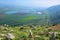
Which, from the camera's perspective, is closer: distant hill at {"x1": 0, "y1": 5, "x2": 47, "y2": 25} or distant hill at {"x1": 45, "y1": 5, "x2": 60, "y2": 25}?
distant hill at {"x1": 0, "y1": 5, "x2": 47, "y2": 25}

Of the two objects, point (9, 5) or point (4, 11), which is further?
point (9, 5)

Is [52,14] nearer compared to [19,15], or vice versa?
[19,15]

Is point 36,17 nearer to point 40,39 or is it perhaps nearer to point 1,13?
point 1,13

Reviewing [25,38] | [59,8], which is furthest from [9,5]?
[25,38]

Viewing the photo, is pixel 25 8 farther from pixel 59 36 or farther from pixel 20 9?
pixel 59 36

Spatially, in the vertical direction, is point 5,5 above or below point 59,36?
above

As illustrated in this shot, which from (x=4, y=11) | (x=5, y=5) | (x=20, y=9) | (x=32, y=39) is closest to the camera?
(x=32, y=39)

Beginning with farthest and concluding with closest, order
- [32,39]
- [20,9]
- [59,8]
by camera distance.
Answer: [59,8], [20,9], [32,39]

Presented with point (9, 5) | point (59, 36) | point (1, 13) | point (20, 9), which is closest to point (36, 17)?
point (20, 9)

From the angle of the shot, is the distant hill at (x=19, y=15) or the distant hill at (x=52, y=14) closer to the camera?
the distant hill at (x=19, y=15)
